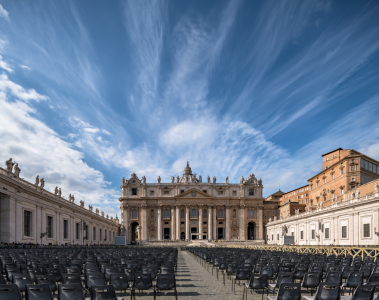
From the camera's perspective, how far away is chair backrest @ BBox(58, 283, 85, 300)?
22.1 feet

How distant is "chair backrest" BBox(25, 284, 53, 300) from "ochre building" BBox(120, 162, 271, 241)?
90.8m

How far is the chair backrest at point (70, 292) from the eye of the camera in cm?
674

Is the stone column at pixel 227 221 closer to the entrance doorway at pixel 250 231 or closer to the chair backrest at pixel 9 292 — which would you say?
the entrance doorway at pixel 250 231

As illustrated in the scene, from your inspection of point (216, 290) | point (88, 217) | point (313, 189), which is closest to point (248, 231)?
→ point (313, 189)

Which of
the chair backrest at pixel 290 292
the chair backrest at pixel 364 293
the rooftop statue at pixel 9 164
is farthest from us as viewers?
the rooftop statue at pixel 9 164

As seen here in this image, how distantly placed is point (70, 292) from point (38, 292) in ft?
2.08

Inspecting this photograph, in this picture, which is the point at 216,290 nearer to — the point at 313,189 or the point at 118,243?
the point at 118,243

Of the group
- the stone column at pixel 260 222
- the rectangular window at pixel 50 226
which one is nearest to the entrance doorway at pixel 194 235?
the stone column at pixel 260 222

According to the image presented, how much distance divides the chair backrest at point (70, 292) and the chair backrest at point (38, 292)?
240 millimetres

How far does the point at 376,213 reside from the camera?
1332 inches

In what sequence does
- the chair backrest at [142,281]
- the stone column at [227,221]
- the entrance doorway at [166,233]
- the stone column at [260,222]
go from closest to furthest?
the chair backrest at [142,281], the stone column at [260,222], the stone column at [227,221], the entrance doorway at [166,233]

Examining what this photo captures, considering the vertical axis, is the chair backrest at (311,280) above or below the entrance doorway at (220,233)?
above

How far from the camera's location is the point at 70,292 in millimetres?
6773

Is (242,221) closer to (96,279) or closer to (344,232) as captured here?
(344,232)
